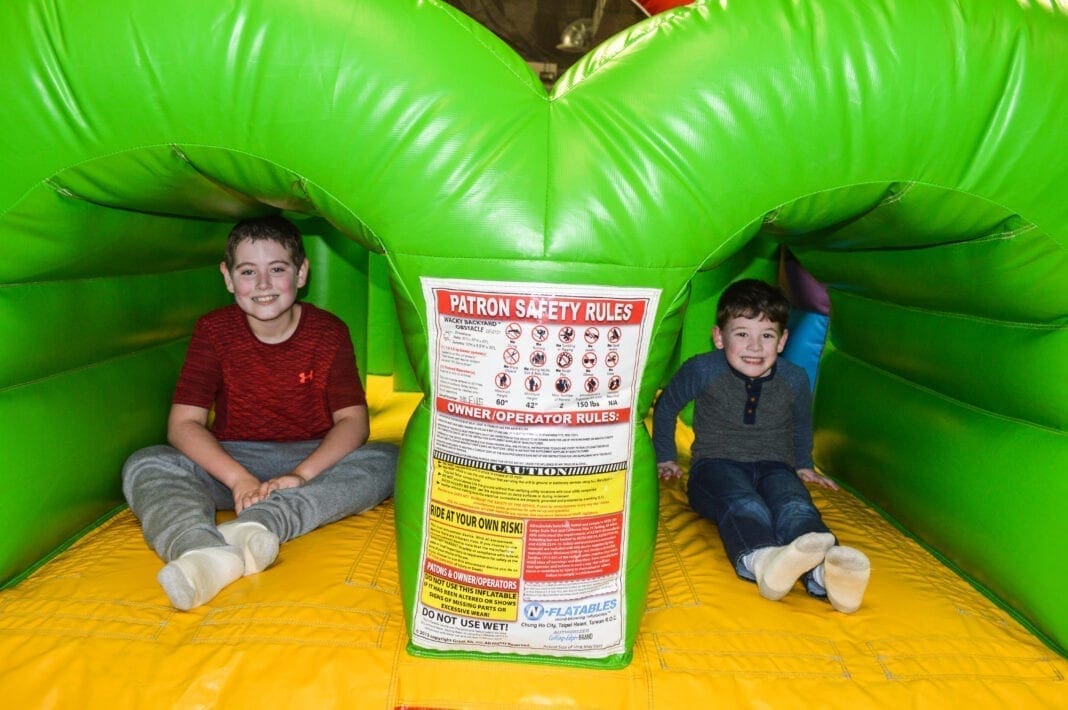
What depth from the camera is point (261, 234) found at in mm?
1411

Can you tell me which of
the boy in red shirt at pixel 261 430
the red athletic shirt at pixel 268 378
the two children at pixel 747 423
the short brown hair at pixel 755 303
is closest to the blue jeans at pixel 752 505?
the two children at pixel 747 423

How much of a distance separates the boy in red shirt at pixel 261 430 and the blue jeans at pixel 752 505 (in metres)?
0.59

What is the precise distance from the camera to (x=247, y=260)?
4.61ft

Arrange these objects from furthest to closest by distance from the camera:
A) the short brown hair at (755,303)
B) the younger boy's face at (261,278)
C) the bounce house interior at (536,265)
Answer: the short brown hair at (755,303) → the younger boy's face at (261,278) → the bounce house interior at (536,265)

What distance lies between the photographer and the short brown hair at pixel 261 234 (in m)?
1.41

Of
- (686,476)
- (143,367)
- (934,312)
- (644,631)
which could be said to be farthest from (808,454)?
(143,367)

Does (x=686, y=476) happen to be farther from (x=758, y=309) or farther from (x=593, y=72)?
(x=593, y=72)

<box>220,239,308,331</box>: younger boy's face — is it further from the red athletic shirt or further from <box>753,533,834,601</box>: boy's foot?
<box>753,533,834,601</box>: boy's foot

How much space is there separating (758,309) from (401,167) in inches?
34.1

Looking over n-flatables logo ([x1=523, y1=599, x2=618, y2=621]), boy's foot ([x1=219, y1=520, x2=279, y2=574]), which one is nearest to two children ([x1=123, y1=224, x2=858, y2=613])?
boy's foot ([x1=219, y1=520, x2=279, y2=574])

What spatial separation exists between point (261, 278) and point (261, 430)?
11.9 inches

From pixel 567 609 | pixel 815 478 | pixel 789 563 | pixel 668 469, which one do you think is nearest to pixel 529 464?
pixel 567 609

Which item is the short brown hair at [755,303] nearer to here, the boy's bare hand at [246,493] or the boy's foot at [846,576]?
the boy's foot at [846,576]

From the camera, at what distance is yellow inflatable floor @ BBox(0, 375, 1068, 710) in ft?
3.15
